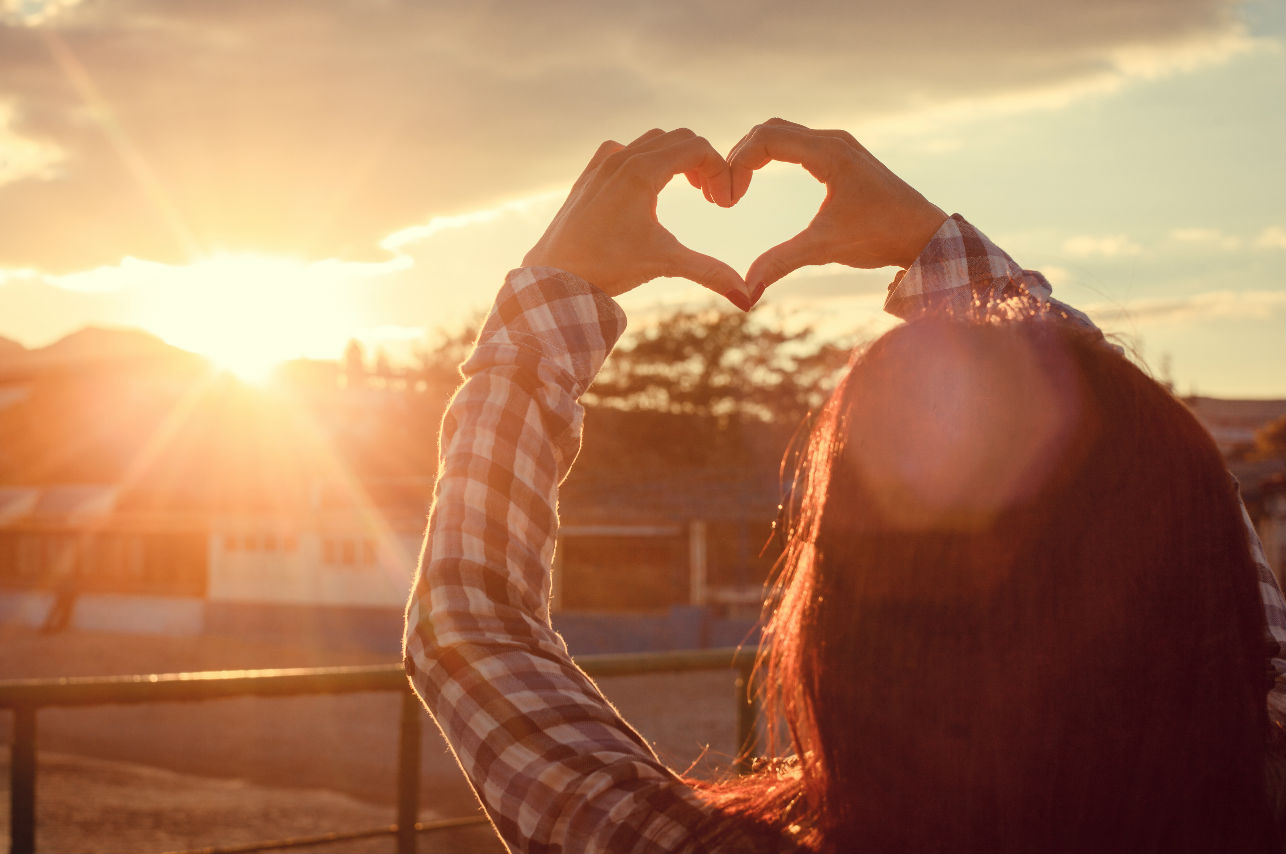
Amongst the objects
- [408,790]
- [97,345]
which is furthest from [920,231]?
[97,345]

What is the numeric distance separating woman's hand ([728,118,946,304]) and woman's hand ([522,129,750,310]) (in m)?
0.08

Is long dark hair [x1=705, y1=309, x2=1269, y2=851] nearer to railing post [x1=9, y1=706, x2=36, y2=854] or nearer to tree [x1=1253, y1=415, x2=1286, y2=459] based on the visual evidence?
railing post [x1=9, y1=706, x2=36, y2=854]

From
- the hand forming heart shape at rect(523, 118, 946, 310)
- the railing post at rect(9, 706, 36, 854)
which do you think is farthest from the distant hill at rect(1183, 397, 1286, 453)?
the hand forming heart shape at rect(523, 118, 946, 310)

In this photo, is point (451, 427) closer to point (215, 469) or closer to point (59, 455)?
point (215, 469)

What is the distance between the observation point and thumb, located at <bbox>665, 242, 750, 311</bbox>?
3.01 feet

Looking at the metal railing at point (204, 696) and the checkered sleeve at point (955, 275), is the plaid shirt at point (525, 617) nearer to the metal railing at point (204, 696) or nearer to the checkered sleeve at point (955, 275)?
the checkered sleeve at point (955, 275)

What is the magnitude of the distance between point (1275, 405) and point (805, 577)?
38606mm

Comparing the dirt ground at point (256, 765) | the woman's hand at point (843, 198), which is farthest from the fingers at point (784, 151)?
the dirt ground at point (256, 765)

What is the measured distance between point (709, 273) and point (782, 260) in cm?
7

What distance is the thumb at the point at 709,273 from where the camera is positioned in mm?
917

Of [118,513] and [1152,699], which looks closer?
[1152,699]

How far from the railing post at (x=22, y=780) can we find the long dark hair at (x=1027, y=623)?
1991 mm

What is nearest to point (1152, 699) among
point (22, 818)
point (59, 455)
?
point (22, 818)

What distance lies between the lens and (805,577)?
2.68 ft
